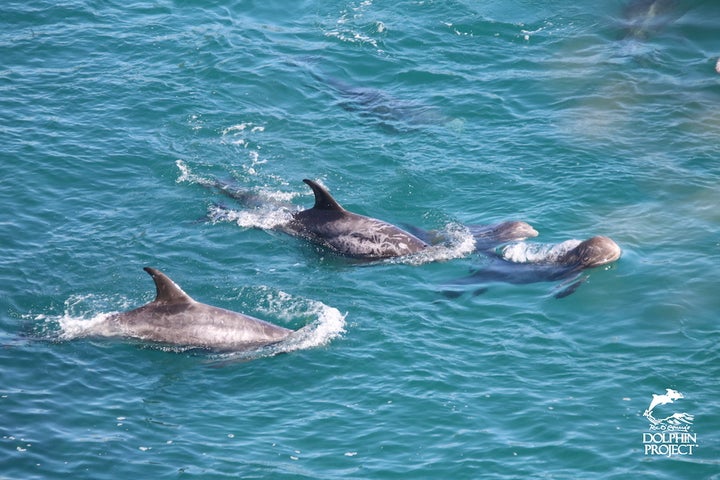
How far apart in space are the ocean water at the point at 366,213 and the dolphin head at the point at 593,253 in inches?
11.6

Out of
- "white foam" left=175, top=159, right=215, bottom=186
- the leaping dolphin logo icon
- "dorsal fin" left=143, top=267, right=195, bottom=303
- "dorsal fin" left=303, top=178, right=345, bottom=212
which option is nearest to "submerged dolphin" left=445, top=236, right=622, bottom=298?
"dorsal fin" left=303, top=178, right=345, bottom=212

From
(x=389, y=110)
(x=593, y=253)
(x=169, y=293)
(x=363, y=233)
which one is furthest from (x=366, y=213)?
(x=169, y=293)

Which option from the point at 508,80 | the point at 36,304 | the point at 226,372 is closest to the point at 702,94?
the point at 508,80

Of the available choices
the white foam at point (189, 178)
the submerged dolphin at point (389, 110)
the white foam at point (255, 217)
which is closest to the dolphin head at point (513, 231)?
the white foam at point (255, 217)

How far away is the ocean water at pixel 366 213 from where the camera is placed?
46.6ft

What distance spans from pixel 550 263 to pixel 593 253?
2.76ft

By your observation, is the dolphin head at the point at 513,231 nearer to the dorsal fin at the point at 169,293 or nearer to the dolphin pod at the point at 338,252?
the dolphin pod at the point at 338,252

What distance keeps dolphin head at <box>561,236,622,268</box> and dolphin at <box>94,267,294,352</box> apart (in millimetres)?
5908

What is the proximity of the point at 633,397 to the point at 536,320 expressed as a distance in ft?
8.70

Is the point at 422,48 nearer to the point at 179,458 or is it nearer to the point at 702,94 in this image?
the point at 702,94

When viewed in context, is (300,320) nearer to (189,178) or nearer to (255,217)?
(255,217)

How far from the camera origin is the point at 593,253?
733 inches

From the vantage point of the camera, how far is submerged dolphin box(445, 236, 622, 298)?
60.1 ft

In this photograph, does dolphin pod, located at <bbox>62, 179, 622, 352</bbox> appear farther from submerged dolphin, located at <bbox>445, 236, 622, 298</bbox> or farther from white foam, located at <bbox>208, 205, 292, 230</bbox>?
white foam, located at <bbox>208, 205, 292, 230</bbox>
